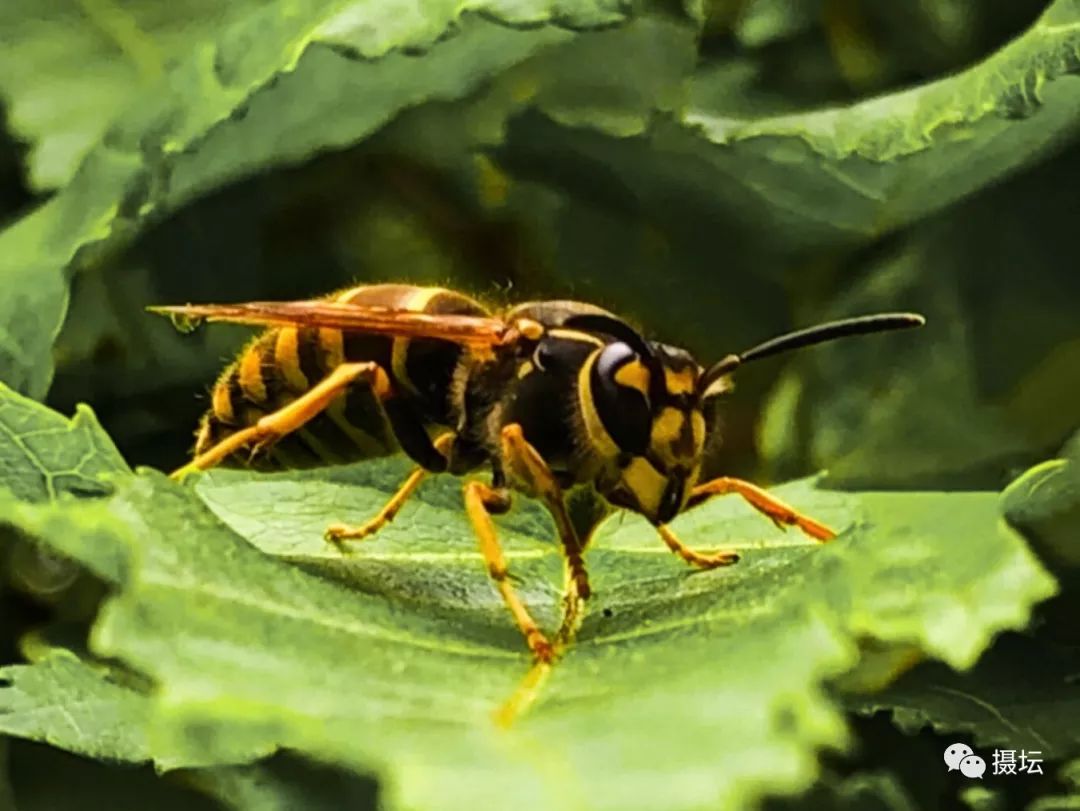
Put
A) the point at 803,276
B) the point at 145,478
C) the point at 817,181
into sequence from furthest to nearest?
the point at 803,276, the point at 817,181, the point at 145,478

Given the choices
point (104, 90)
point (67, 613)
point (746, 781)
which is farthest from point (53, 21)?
point (746, 781)

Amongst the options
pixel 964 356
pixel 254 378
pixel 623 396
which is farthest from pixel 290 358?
pixel 964 356

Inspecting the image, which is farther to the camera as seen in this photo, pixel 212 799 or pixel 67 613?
pixel 67 613

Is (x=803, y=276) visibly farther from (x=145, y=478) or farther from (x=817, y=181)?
(x=145, y=478)

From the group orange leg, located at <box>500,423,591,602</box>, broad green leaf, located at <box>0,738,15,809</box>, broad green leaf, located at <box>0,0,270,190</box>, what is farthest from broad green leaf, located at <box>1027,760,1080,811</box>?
broad green leaf, located at <box>0,0,270,190</box>

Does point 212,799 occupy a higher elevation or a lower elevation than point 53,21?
lower

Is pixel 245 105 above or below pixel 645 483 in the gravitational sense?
above

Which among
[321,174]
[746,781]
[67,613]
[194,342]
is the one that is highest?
[746,781]

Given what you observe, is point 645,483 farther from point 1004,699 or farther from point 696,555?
point 1004,699
